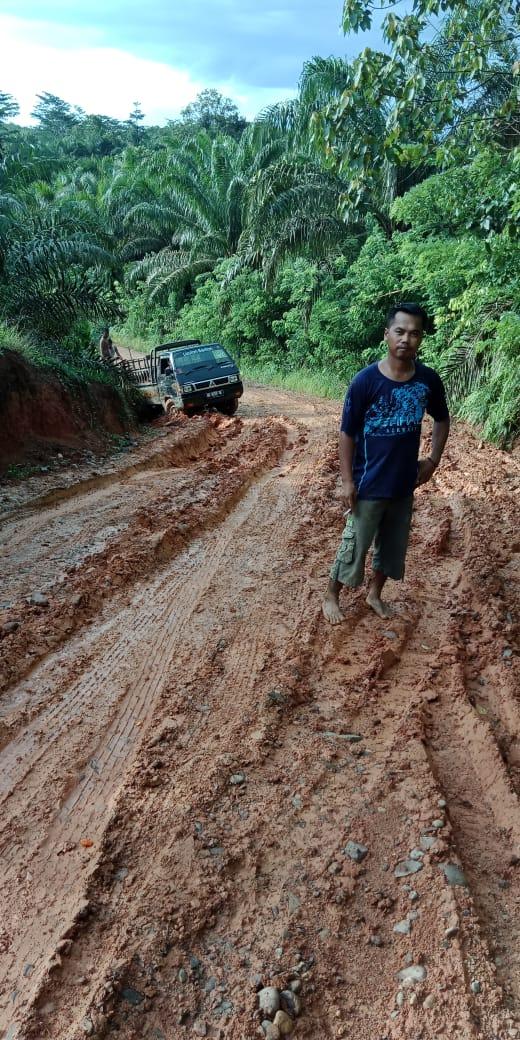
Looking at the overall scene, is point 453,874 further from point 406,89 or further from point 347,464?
point 406,89

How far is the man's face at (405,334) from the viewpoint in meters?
3.60

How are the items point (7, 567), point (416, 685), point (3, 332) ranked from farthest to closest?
point (3, 332)
point (7, 567)
point (416, 685)

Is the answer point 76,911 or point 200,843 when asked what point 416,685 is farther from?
point 76,911

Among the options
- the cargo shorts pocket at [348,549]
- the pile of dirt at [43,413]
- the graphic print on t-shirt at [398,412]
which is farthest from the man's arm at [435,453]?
the pile of dirt at [43,413]

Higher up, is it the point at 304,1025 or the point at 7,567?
the point at 7,567

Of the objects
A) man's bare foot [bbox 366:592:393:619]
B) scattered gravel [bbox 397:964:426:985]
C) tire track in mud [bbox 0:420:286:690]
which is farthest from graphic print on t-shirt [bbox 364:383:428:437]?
scattered gravel [bbox 397:964:426:985]

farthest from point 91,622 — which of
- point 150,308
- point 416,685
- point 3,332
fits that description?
point 150,308

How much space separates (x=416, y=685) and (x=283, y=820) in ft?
4.32

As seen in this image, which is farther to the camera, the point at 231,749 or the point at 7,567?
the point at 7,567

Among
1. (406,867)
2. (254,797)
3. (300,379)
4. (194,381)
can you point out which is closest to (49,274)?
(194,381)

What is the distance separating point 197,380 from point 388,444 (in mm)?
11248

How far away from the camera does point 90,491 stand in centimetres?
868

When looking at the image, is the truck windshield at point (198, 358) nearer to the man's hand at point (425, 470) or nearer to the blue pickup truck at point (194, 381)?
the blue pickup truck at point (194, 381)

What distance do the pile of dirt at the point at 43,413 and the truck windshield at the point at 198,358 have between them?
2.78m
